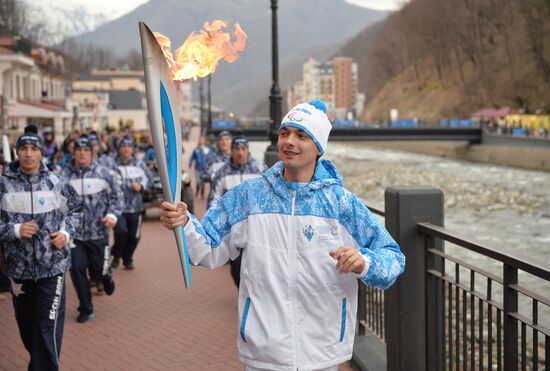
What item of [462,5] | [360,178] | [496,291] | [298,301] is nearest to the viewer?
[298,301]

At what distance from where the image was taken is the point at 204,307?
8055 millimetres

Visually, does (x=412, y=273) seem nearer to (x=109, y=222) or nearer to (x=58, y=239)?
(x=58, y=239)

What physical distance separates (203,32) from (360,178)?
38175 millimetres

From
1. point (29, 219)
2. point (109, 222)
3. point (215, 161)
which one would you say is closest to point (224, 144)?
point (215, 161)

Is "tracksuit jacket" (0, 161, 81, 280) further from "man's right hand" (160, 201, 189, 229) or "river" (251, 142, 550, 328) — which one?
"river" (251, 142, 550, 328)

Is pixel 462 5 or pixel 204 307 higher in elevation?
pixel 462 5

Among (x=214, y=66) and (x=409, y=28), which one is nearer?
(x=214, y=66)

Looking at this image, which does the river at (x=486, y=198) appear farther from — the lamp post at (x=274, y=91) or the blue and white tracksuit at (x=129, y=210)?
the blue and white tracksuit at (x=129, y=210)

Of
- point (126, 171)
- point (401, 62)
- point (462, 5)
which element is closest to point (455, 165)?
point (462, 5)

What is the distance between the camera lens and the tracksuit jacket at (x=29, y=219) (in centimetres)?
504

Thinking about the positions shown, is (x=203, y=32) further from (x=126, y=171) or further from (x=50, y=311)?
(x=126, y=171)

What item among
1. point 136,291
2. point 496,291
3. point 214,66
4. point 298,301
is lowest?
A: point 496,291

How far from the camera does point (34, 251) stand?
16.6 feet

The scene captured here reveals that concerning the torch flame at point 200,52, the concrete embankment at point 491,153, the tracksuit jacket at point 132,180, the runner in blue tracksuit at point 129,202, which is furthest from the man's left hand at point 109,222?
the concrete embankment at point 491,153
